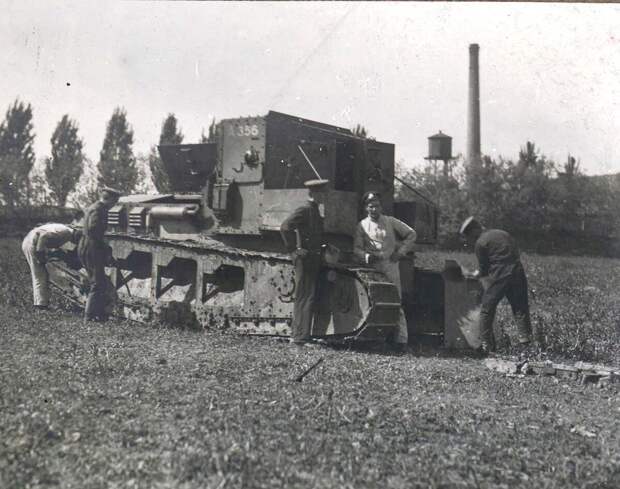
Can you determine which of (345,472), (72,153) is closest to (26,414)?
(345,472)

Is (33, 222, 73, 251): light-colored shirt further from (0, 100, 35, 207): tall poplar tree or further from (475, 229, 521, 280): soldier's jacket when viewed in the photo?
(0, 100, 35, 207): tall poplar tree

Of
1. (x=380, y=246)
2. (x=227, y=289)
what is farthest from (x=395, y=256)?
(x=227, y=289)

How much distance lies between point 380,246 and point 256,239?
5.97 feet

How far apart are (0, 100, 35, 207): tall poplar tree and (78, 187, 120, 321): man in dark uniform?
18.9 m

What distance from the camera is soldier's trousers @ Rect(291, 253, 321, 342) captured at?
827 cm

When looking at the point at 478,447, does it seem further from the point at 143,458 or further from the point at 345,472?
the point at 143,458

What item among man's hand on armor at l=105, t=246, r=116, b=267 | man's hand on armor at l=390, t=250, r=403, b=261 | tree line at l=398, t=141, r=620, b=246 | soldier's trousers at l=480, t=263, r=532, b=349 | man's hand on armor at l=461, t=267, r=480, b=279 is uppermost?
tree line at l=398, t=141, r=620, b=246

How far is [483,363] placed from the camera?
26.6 feet

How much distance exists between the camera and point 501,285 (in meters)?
8.59

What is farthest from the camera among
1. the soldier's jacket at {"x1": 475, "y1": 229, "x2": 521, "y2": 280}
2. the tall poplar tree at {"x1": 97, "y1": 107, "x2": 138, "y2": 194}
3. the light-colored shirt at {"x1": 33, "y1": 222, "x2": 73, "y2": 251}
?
the tall poplar tree at {"x1": 97, "y1": 107, "x2": 138, "y2": 194}

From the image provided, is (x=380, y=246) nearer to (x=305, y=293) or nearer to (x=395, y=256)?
(x=395, y=256)

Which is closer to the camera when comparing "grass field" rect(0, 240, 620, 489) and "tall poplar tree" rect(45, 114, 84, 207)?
"grass field" rect(0, 240, 620, 489)

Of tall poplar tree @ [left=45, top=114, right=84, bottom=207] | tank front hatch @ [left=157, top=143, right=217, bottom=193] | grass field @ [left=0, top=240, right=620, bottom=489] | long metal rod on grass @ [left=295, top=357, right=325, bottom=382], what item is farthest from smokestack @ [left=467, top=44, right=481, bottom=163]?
long metal rod on grass @ [left=295, top=357, right=325, bottom=382]

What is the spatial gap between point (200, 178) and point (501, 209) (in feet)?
112
